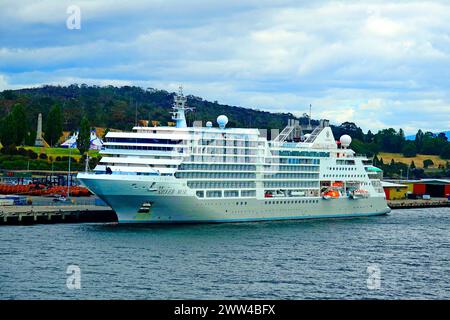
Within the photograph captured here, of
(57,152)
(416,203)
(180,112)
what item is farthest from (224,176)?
(57,152)

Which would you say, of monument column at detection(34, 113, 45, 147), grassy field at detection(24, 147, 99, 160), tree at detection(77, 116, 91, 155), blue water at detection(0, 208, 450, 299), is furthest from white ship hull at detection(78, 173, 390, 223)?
monument column at detection(34, 113, 45, 147)

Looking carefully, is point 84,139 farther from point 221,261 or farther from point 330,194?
point 221,261

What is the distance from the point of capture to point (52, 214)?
8819 cm

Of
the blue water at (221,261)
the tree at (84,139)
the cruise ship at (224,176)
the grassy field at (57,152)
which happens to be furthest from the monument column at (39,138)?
the blue water at (221,261)

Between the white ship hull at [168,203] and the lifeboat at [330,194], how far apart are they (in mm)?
7017

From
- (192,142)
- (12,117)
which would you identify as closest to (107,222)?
(192,142)

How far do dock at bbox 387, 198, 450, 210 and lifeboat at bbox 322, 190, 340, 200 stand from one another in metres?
27.5

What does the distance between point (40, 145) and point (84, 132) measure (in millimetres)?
11383

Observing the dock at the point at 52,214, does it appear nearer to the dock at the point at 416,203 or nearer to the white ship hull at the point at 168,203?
the white ship hull at the point at 168,203

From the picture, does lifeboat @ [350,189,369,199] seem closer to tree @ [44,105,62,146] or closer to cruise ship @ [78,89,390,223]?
cruise ship @ [78,89,390,223]

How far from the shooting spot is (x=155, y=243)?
71.1m

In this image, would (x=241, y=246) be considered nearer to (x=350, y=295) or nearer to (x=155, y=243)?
(x=155, y=243)

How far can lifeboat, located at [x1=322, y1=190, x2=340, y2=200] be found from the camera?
→ 9995cm

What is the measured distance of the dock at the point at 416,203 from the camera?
130 metres
